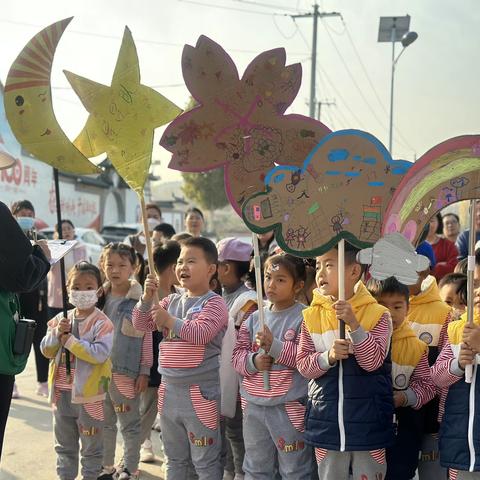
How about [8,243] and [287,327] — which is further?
[287,327]

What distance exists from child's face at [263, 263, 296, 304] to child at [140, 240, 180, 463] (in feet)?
3.57

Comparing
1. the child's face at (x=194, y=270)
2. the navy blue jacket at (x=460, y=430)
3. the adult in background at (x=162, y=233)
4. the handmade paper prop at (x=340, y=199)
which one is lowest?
the navy blue jacket at (x=460, y=430)

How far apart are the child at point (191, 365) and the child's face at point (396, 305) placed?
84 cm

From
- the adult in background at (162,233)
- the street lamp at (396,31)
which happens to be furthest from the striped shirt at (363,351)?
the street lamp at (396,31)

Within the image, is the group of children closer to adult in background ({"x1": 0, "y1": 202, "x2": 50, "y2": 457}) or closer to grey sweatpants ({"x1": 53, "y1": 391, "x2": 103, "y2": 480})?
grey sweatpants ({"x1": 53, "y1": 391, "x2": 103, "y2": 480})

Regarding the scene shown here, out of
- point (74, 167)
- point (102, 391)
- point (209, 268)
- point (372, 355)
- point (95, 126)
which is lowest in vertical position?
point (102, 391)

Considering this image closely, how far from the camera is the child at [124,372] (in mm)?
3809

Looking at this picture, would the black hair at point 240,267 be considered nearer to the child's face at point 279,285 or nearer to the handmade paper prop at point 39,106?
the child's face at point 279,285

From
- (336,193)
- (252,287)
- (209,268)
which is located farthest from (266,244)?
(336,193)

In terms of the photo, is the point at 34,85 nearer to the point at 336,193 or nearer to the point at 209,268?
the point at 209,268

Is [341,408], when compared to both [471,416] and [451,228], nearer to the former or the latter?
[471,416]

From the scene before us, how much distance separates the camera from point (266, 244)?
4.77m

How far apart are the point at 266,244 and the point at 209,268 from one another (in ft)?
4.56

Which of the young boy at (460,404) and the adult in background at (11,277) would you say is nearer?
the young boy at (460,404)
